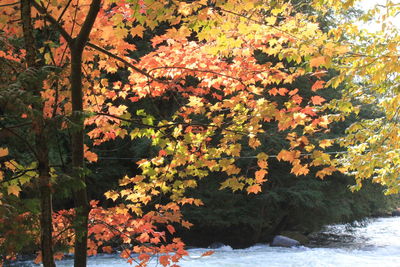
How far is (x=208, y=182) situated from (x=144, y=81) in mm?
9362

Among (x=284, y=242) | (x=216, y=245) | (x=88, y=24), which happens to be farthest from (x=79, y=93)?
(x=284, y=242)

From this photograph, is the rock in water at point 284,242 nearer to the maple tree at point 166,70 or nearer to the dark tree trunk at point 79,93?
the maple tree at point 166,70

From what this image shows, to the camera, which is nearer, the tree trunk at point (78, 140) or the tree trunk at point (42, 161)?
the tree trunk at point (42, 161)

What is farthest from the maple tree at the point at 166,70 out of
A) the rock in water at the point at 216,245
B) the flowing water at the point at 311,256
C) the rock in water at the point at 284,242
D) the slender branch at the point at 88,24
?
the rock in water at the point at 284,242

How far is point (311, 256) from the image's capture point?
1163 cm

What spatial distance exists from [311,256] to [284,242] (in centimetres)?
167

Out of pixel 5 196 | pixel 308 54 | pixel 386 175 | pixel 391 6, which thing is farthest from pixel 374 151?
pixel 5 196

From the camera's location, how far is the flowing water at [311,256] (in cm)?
1051

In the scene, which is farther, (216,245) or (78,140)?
(216,245)

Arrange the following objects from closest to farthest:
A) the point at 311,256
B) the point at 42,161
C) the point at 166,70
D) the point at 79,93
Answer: the point at 42,161, the point at 79,93, the point at 166,70, the point at 311,256

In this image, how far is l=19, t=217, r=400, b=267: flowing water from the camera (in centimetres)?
1051

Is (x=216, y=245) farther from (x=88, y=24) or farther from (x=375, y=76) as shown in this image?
(x=88, y=24)

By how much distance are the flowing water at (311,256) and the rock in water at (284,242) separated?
0.30 m

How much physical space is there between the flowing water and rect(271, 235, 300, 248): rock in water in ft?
0.99
